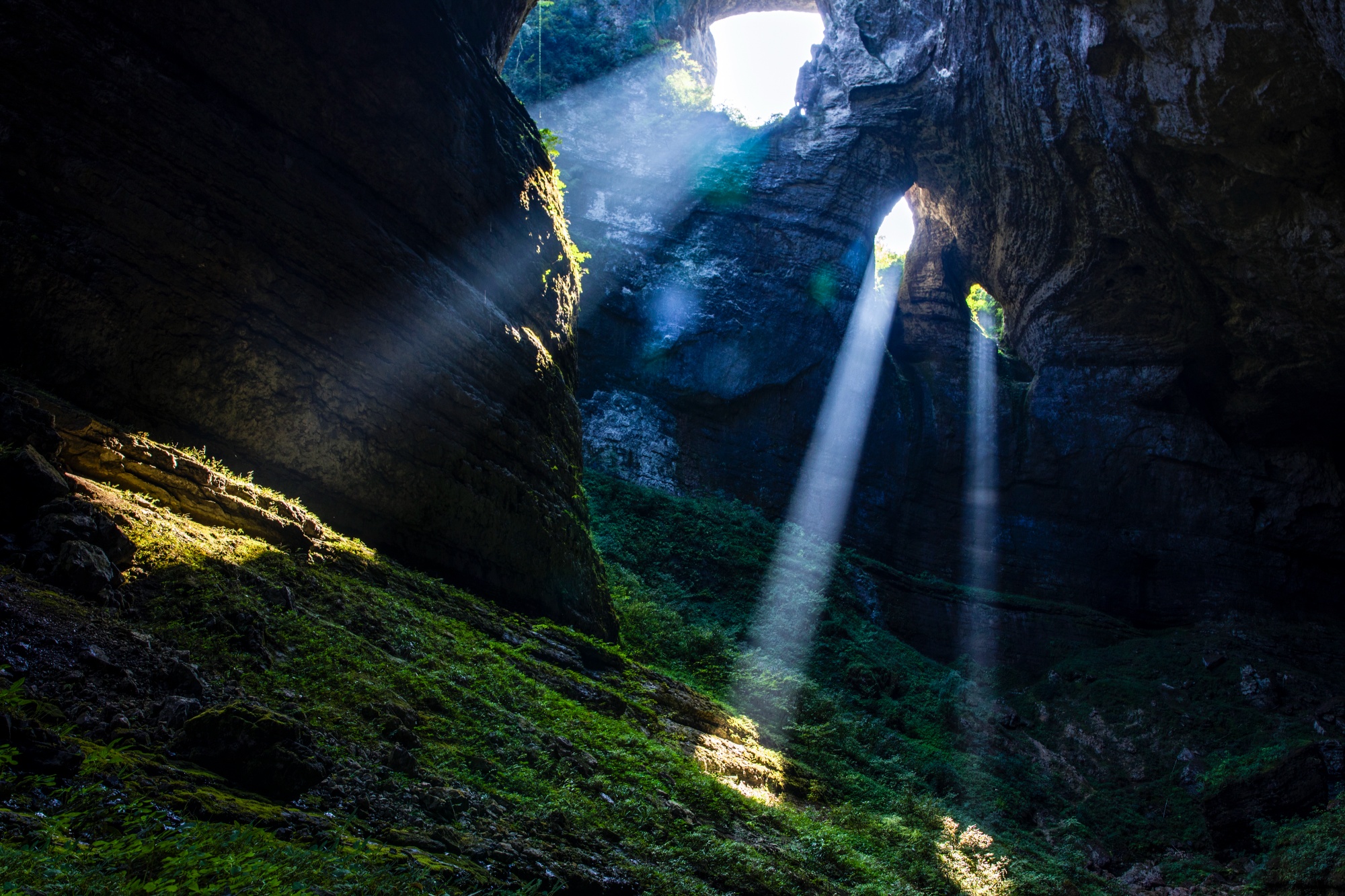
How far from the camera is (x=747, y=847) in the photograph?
4547 millimetres

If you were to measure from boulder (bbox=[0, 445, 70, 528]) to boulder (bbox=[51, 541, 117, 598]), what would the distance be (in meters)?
0.53

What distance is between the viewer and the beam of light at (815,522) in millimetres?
11188

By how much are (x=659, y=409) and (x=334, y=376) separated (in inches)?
529

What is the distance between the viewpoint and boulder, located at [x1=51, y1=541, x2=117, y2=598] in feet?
11.3

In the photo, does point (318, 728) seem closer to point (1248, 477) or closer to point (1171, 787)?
point (1171, 787)

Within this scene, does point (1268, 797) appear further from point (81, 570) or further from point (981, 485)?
point (81, 570)

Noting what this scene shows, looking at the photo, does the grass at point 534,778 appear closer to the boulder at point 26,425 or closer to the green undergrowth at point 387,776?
the green undergrowth at point 387,776

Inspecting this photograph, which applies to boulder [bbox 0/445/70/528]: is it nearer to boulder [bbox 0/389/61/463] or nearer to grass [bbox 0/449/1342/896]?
boulder [bbox 0/389/61/463]

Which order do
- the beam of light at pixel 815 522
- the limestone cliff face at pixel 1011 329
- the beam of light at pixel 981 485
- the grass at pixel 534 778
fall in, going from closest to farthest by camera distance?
the grass at pixel 534 778
the beam of light at pixel 815 522
the limestone cliff face at pixel 1011 329
the beam of light at pixel 981 485

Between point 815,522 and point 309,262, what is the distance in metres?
15.6

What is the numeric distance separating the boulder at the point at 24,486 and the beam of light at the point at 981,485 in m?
18.8

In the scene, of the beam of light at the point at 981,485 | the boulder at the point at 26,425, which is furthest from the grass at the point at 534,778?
the beam of light at the point at 981,485

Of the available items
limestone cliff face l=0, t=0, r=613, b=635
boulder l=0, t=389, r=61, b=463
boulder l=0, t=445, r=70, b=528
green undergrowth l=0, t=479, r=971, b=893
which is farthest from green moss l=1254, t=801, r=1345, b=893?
boulder l=0, t=389, r=61, b=463

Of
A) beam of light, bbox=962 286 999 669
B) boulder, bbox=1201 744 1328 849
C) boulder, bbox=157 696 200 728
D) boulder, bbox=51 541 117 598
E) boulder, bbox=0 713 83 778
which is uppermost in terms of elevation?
beam of light, bbox=962 286 999 669
